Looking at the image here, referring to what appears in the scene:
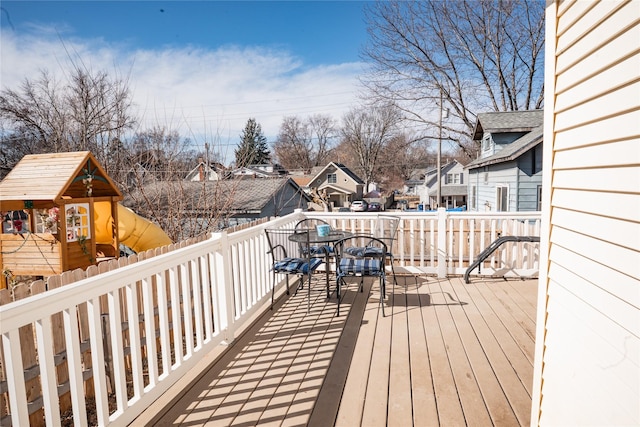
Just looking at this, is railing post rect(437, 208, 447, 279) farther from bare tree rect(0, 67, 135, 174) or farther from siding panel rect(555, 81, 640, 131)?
bare tree rect(0, 67, 135, 174)

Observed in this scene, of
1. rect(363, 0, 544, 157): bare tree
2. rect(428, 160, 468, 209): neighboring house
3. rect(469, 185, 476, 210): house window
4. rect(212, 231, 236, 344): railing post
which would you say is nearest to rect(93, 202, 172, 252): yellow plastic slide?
rect(212, 231, 236, 344): railing post

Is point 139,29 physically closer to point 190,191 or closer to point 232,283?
point 190,191

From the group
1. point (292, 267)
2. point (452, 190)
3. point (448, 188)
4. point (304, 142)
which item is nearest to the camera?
point (292, 267)

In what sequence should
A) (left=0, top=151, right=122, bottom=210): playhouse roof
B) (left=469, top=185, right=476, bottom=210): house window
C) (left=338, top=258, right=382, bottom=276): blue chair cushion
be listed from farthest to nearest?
1. (left=469, top=185, right=476, bottom=210): house window
2. (left=0, top=151, right=122, bottom=210): playhouse roof
3. (left=338, top=258, right=382, bottom=276): blue chair cushion

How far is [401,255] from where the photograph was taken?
5344 mm

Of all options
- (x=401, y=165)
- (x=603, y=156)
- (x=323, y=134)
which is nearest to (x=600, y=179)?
(x=603, y=156)

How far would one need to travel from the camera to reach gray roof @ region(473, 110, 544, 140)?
37.1 ft

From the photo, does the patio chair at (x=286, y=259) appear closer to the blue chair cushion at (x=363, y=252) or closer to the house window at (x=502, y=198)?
the blue chair cushion at (x=363, y=252)

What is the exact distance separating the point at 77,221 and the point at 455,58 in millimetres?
15529

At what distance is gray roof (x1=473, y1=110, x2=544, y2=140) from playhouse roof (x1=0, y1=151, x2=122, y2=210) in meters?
10.8

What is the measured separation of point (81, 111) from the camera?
9938 millimetres

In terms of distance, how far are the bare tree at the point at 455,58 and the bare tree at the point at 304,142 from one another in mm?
24083

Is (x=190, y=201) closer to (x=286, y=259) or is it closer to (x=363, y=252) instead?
(x=286, y=259)

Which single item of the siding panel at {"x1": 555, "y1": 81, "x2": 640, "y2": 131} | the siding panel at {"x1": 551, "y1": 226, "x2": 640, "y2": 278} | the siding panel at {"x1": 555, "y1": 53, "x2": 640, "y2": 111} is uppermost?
the siding panel at {"x1": 555, "y1": 53, "x2": 640, "y2": 111}
